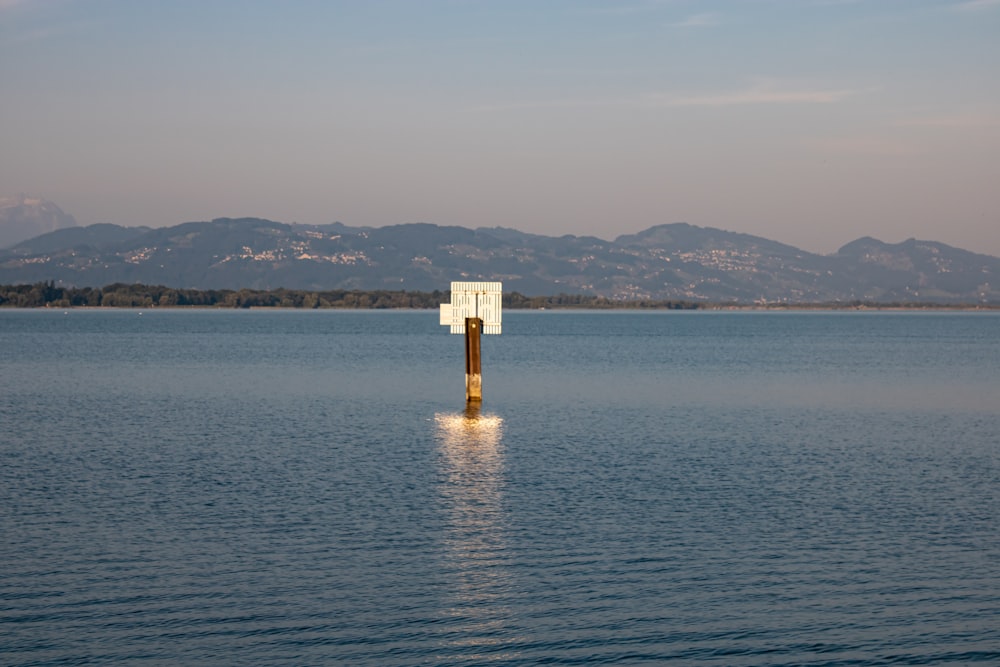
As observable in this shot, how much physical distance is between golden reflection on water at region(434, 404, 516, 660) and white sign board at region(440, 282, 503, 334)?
1309cm

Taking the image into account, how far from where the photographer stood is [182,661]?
18.0 m

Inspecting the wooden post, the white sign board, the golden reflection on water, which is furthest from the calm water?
the white sign board

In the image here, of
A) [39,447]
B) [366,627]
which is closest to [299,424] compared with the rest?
[39,447]

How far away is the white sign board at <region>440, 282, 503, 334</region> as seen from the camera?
59.8 m

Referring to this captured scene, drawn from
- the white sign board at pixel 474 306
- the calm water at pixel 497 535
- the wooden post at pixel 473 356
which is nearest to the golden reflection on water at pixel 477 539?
the calm water at pixel 497 535

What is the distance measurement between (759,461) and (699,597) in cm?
1870

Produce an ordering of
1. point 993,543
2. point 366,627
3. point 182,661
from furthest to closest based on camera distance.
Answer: point 993,543, point 366,627, point 182,661

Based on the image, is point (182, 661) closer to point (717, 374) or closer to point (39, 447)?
point (39, 447)

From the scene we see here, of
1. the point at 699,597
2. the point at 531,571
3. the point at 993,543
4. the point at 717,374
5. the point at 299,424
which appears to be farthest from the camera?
the point at 717,374

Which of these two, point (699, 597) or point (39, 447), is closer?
point (699, 597)

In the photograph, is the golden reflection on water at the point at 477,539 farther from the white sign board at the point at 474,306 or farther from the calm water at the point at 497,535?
the white sign board at the point at 474,306

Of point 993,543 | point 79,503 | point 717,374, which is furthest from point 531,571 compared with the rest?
point 717,374

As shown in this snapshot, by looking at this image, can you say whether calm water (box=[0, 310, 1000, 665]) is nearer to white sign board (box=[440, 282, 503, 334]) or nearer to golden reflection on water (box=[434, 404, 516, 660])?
golden reflection on water (box=[434, 404, 516, 660])

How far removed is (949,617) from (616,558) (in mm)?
6611
